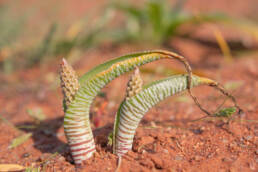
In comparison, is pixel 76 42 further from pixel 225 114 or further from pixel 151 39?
pixel 225 114

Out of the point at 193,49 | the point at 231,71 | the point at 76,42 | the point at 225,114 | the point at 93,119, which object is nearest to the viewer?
the point at 225,114

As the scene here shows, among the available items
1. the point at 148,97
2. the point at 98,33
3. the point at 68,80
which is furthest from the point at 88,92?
the point at 98,33

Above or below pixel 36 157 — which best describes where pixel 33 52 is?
above

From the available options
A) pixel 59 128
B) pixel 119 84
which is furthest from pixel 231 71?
pixel 59 128

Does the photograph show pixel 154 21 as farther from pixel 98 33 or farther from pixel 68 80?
pixel 68 80

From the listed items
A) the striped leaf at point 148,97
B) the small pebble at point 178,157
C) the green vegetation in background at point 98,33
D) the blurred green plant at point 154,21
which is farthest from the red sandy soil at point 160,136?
the blurred green plant at point 154,21

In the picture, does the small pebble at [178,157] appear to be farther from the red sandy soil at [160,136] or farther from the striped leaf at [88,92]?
the striped leaf at [88,92]
